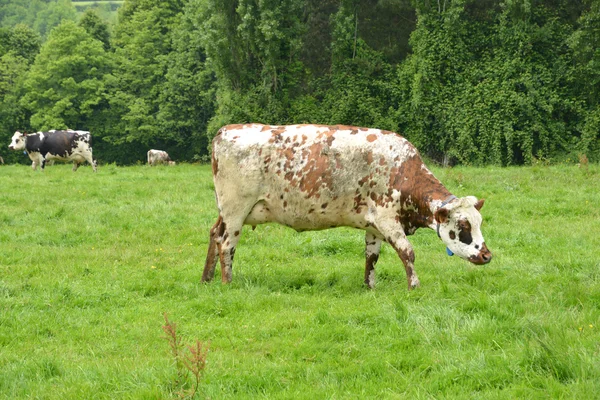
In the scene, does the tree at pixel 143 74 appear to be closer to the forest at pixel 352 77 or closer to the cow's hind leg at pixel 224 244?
the forest at pixel 352 77

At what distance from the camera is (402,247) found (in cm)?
893

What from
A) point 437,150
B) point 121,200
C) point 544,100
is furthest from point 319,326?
point 437,150

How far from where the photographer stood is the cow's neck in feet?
29.2

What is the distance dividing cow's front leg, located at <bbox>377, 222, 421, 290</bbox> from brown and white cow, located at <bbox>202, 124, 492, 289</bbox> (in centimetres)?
1

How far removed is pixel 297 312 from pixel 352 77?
2999 cm

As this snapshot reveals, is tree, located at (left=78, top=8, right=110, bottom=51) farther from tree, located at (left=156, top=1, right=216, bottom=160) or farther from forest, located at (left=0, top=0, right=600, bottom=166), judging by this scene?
tree, located at (left=156, top=1, right=216, bottom=160)

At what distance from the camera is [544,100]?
30.7 metres

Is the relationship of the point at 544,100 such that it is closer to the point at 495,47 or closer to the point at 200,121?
the point at 495,47

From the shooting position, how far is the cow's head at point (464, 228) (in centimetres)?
850

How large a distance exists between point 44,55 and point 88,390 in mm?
50283

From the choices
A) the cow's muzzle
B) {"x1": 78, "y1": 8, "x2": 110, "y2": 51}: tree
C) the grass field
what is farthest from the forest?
the cow's muzzle

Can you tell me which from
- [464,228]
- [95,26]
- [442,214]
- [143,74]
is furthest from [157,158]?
[464,228]

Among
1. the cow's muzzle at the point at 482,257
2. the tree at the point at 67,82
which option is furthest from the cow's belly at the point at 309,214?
the tree at the point at 67,82

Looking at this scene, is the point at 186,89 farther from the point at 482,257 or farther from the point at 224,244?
the point at 482,257
